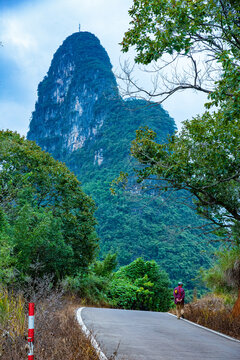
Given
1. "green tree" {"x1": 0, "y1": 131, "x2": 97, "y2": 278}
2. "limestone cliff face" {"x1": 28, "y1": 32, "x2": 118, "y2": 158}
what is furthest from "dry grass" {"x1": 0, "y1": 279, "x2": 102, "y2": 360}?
"limestone cliff face" {"x1": 28, "y1": 32, "x2": 118, "y2": 158}

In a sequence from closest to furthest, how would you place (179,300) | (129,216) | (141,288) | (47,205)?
1. (179,300)
2. (47,205)
3. (141,288)
4. (129,216)

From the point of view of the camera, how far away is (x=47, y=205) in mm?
23219

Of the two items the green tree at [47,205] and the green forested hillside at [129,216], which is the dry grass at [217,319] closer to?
the green tree at [47,205]

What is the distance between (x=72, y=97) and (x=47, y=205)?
422ft

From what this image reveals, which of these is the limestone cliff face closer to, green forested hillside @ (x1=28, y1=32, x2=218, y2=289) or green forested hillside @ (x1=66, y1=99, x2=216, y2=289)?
green forested hillside @ (x1=28, y1=32, x2=218, y2=289)

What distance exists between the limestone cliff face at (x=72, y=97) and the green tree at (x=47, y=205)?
103988 mm

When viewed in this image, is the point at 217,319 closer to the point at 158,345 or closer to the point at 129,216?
the point at 158,345

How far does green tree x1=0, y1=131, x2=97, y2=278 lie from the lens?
743 inches

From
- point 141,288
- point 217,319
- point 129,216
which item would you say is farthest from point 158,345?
point 129,216

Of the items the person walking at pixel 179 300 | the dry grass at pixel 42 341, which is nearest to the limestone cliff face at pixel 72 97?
the person walking at pixel 179 300

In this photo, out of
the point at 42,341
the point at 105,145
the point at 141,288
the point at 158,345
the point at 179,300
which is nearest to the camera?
the point at 42,341

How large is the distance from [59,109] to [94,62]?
23.0m

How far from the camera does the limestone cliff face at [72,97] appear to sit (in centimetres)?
13438

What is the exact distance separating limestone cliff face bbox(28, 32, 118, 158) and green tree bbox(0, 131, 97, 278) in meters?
104
